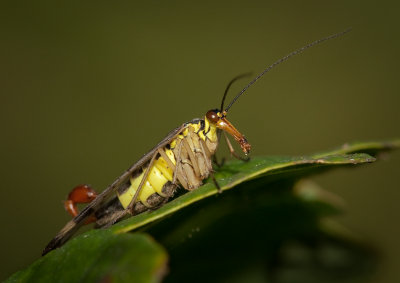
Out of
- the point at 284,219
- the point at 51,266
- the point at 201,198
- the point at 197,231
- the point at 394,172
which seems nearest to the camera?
the point at 51,266

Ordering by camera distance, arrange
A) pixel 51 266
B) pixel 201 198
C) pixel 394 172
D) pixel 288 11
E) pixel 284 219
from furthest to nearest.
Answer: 1. pixel 288 11
2. pixel 394 172
3. pixel 284 219
4. pixel 201 198
5. pixel 51 266

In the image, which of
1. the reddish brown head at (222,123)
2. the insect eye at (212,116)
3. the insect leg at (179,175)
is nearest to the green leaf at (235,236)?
the reddish brown head at (222,123)

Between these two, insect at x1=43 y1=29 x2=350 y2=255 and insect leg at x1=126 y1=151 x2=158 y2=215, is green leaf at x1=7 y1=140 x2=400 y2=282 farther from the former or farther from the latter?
insect leg at x1=126 y1=151 x2=158 y2=215

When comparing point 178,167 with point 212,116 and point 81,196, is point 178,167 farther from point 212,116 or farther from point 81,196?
point 81,196

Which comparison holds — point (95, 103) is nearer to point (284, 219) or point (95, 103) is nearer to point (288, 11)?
point (288, 11)

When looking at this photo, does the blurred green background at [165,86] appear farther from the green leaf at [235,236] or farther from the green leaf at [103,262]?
the green leaf at [103,262]

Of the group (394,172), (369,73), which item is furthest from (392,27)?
(394,172)

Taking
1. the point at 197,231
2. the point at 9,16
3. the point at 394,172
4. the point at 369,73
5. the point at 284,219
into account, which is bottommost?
the point at 394,172
